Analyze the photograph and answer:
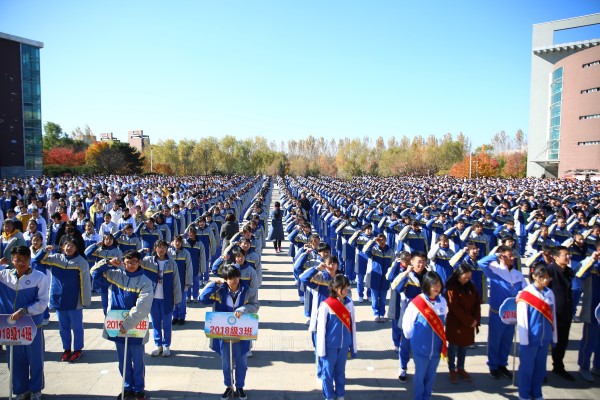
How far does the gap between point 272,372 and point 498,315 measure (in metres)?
3.14

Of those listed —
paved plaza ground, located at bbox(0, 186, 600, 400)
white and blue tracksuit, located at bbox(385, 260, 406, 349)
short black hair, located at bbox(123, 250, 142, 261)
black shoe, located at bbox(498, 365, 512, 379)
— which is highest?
short black hair, located at bbox(123, 250, 142, 261)

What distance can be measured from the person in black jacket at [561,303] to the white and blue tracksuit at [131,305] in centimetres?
511

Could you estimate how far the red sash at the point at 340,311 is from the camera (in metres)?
4.74

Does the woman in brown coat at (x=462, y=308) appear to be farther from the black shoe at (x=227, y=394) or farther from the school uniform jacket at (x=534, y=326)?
the black shoe at (x=227, y=394)

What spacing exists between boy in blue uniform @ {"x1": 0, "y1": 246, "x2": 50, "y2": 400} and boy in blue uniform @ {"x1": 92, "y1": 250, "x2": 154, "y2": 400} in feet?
2.53

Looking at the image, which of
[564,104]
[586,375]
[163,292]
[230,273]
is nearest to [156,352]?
[163,292]

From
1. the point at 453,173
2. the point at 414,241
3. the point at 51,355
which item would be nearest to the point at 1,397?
the point at 51,355

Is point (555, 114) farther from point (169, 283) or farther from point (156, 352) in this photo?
point (156, 352)

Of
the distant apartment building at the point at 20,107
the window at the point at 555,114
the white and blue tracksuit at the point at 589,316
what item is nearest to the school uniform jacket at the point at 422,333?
the white and blue tracksuit at the point at 589,316

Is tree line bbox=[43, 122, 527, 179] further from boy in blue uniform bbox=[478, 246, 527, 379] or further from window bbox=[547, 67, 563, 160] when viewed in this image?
boy in blue uniform bbox=[478, 246, 527, 379]

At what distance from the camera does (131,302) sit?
508 cm

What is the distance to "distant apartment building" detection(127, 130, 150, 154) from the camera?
114438mm

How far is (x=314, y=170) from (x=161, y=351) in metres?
77.4

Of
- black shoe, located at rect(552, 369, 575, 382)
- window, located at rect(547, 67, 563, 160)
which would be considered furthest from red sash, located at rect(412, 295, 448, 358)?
window, located at rect(547, 67, 563, 160)
